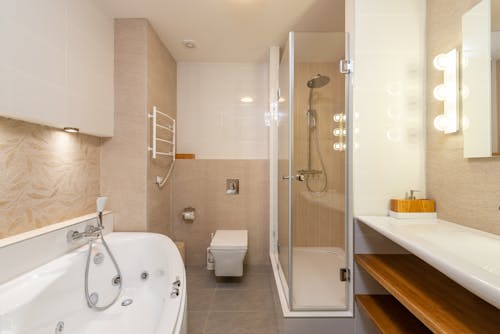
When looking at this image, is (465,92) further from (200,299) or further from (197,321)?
(200,299)

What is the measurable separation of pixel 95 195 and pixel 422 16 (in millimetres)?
2654

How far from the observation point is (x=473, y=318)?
81 centimetres

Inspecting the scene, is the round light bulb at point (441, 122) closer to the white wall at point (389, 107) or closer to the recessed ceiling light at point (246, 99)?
the white wall at point (389, 107)

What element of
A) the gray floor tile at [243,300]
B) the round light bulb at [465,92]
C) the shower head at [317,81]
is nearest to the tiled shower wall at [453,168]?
the round light bulb at [465,92]

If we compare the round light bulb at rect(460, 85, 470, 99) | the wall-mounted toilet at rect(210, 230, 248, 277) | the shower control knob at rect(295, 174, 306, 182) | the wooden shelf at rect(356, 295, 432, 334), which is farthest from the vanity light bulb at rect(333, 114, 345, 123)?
the wall-mounted toilet at rect(210, 230, 248, 277)

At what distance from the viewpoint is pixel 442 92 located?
1248 mm

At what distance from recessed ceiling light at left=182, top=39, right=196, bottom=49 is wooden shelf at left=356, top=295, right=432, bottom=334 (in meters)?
2.56

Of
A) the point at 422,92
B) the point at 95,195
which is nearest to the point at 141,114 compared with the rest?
the point at 95,195

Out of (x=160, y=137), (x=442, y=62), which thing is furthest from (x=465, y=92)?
(x=160, y=137)

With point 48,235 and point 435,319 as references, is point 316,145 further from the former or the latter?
point 48,235

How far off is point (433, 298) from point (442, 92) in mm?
1020

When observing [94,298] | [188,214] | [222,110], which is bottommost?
[94,298]

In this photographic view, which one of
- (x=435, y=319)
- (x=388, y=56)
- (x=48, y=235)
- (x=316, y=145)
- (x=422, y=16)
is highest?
(x=422, y=16)

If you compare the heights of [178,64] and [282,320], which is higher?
[178,64]
